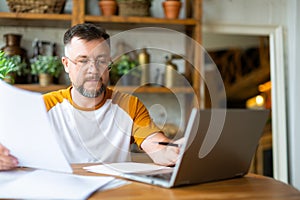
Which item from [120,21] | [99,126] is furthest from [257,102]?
[99,126]

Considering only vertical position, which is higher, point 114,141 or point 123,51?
point 123,51

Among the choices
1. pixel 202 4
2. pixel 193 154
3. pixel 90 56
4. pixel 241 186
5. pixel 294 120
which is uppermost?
pixel 202 4

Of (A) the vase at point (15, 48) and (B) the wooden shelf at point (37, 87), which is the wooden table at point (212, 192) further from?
(A) the vase at point (15, 48)

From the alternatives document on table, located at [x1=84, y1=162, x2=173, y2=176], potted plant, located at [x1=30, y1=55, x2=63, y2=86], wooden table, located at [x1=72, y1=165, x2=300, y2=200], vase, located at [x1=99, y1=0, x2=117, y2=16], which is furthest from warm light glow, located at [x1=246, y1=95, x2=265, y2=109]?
wooden table, located at [x1=72, y1=165, x2=300, y2=200]

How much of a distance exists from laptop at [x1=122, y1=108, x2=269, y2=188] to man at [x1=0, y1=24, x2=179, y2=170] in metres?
0.39

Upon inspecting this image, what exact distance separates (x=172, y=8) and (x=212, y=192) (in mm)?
2652

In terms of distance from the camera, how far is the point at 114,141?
1.84 meters

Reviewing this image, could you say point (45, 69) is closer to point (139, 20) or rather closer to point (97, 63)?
point (139, 20)

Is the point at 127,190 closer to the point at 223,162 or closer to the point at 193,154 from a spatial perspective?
the point at 193,154

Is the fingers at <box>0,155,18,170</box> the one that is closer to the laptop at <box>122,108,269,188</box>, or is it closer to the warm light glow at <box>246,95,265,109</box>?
the laptop at <box>122,108,269,188</box>

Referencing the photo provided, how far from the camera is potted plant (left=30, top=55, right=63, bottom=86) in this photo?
3.33 metres

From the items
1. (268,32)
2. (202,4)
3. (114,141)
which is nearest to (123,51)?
(202,4)

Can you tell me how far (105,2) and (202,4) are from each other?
0.90 m

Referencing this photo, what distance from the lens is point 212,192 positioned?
108 centimetres
